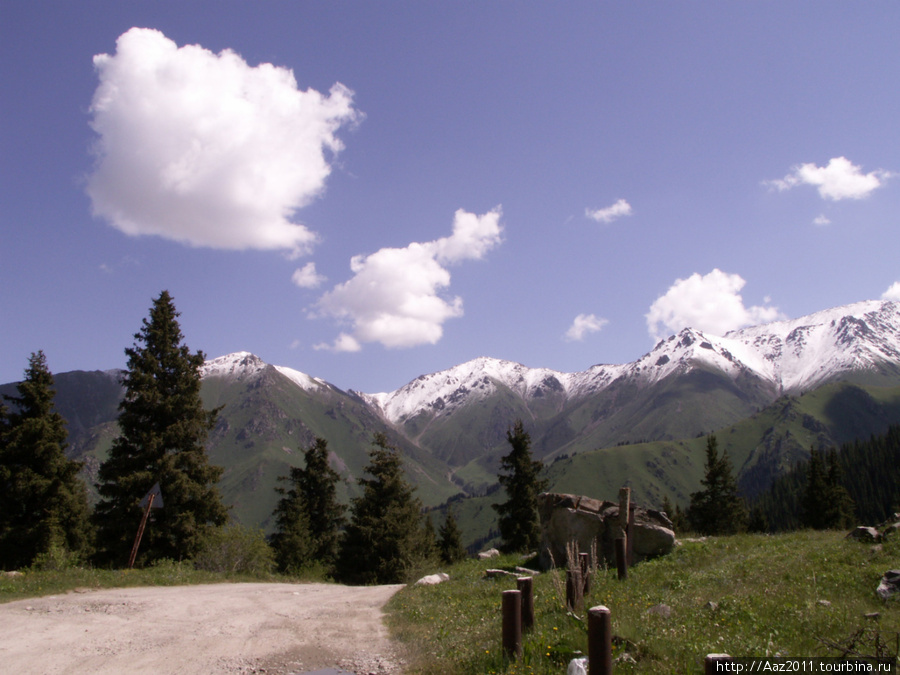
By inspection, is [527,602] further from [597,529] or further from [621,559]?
[597,529]

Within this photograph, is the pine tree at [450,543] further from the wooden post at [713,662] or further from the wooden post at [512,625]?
the wooden post at [713,662]

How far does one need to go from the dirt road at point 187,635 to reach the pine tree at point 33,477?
15999 millimetres

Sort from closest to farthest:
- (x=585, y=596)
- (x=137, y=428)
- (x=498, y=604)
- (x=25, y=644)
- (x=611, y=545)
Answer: (x=25, y=644), (x=585, y=596), (x=498, y=604), (x=611, y=545), (x=137, y=428)

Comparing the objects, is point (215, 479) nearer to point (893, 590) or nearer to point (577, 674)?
point (577, 674)

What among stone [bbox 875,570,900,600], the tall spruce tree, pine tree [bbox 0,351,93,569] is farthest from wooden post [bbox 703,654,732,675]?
pine tree [bbox 0,351,93,569]

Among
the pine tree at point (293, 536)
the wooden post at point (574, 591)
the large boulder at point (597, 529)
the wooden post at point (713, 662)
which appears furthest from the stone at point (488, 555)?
the wooden post at point (713, 662)

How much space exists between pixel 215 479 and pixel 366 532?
15324mm

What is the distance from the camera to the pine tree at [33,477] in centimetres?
2883

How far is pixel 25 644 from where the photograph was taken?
1085 cm

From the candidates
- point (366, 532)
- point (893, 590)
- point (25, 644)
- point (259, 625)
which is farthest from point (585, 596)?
point (366, 532)

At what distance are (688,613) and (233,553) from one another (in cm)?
2546

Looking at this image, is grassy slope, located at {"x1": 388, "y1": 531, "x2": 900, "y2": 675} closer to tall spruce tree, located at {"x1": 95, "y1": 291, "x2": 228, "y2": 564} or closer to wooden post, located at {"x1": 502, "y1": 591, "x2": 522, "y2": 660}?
wooden post, located at {"x1": 502, "y1": 591, "x2": 522, "y2": 660}

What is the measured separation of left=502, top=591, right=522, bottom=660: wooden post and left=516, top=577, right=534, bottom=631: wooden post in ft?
2.78

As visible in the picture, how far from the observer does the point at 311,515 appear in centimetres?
5028
